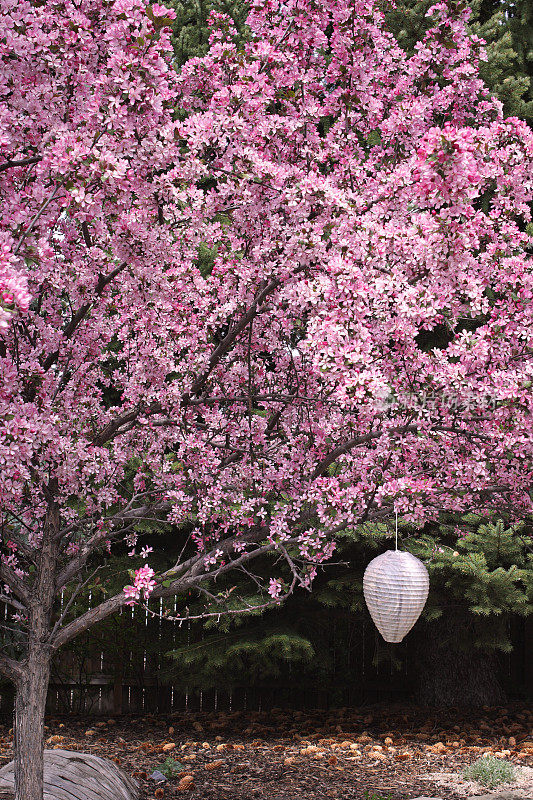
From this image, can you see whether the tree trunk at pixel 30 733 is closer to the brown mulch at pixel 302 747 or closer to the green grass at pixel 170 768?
the brown mulch at pixel 302 747

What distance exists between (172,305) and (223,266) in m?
0.32

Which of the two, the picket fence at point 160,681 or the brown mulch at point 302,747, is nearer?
the brown mulch at point 302,747

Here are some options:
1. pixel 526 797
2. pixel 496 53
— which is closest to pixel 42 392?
pixel 526 797

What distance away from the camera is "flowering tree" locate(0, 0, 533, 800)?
253 cm

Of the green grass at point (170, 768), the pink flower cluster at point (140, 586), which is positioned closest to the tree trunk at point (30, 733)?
the pink flower cluster at point (140, 586)

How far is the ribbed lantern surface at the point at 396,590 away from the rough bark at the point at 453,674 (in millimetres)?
2967

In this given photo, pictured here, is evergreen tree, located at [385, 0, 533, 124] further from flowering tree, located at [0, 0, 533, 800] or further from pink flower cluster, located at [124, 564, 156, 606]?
pink flower cluster, located at [124, 564, 156, 606]

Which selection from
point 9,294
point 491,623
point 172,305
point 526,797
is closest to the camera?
point 9,294

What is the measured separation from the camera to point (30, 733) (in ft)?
10.8

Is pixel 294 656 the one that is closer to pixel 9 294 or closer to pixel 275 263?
pixel 275 263

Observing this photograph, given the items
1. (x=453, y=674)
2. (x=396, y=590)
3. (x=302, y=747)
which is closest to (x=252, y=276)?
(x=396, y=590)

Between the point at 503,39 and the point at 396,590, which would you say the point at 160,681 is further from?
the point at 503,39

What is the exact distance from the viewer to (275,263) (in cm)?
323

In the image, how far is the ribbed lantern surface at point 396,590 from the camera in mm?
3479
